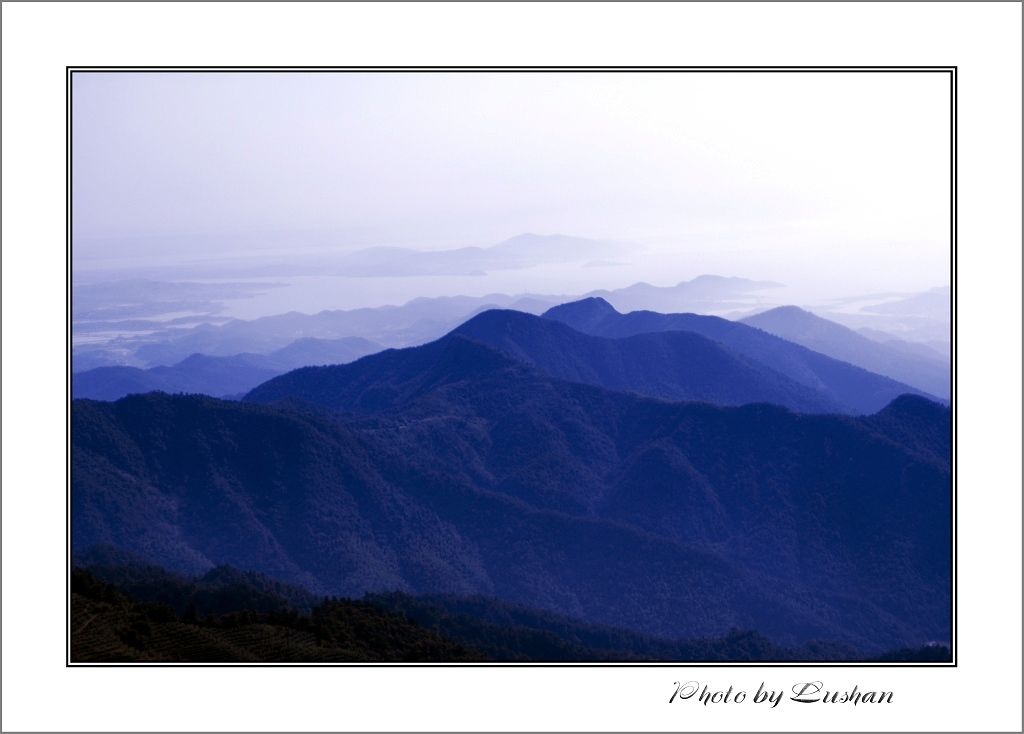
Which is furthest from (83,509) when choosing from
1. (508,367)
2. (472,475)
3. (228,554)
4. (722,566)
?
(508,367)

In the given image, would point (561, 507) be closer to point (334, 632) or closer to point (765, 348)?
point (334, 632)

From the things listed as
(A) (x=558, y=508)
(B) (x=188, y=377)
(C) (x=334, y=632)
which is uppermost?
(B) (x=188, y=377)

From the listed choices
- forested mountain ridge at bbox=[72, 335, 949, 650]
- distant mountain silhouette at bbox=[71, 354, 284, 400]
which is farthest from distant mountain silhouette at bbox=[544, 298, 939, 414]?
distant mountain silhouette at bbox=[71, 354, 284, 400]

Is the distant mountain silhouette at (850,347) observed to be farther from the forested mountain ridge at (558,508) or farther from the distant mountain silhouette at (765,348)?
the forested mountain ridge at (558,508)

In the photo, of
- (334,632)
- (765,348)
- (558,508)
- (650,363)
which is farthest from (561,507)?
(765,348)

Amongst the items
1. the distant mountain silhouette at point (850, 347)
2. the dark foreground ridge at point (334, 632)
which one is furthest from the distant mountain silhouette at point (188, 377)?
the distant mountain silhouette at point (850, 347)
